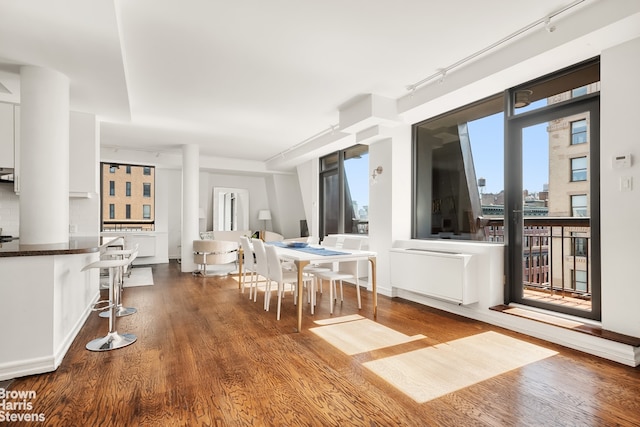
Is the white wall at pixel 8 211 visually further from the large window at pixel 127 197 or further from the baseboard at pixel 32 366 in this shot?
the large window at pixel 127 197

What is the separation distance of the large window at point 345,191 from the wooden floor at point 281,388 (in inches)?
130

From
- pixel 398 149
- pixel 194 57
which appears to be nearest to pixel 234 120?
pixel 194 57

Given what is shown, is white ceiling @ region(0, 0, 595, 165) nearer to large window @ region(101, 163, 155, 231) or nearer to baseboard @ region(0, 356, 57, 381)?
baseboard @ region(0, 356, 57, 381)

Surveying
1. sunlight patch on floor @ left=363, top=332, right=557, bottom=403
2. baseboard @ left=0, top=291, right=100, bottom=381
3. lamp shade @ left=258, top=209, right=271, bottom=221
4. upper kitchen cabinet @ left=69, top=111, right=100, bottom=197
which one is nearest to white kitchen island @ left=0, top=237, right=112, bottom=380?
baseboard @ left=0, top=291, right=100, bottom=381

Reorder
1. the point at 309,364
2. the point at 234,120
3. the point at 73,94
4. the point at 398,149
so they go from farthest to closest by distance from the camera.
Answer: the point at 234,120
the point at 398,149
the point at 73,94
the point at 309,364

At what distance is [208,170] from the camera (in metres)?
8.62

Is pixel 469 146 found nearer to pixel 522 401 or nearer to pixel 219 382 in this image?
pixel 522 401

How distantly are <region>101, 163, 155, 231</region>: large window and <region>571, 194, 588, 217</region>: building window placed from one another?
8373mm

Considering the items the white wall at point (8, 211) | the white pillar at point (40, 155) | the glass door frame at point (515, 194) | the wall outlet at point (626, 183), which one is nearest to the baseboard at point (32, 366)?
the white pillar at point (40, 155)

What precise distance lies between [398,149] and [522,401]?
141 inches

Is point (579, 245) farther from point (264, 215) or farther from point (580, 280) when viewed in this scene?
point (264, 215)

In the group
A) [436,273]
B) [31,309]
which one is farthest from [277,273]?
[31,309]

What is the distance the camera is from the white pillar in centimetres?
286

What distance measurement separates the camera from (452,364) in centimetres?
263
